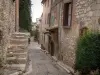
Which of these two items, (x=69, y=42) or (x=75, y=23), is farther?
(x=69, y=42)

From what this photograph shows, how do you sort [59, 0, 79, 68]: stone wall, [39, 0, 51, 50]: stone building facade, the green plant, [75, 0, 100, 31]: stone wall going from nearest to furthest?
1. the green plant
2. [75, 0, 100, 31]: stone wall
3. [59, 0, 79, 68]: stone wall
4. [39, 0, 51, 50]: stone building facade

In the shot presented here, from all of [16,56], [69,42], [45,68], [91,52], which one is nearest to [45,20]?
[69,42]

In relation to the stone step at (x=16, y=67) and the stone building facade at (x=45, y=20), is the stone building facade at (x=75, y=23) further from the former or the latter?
the stone building facade at (x=45, y=20)

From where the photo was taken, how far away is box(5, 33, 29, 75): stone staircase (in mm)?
9336

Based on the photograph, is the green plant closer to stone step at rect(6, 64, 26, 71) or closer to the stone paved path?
the stone paved path

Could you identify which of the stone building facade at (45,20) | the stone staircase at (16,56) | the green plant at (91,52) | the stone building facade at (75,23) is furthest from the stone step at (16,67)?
the stone building facade at (45,20)

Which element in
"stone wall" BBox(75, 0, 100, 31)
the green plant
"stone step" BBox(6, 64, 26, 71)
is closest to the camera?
the green plant

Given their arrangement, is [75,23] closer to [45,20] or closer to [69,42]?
[69,42]

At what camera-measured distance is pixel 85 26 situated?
9656mm

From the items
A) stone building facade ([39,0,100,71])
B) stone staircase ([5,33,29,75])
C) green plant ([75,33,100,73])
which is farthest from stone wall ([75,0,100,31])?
stone staircase ([5,33,29,75])

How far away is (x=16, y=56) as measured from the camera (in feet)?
35.0

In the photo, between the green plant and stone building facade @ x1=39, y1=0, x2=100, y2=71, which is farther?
stone building facade @ x1=39, y1=0, x2=100, y2=71

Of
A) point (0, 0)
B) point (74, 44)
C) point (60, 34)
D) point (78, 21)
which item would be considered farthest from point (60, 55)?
point (0, 0)

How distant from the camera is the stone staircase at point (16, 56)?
9.34 m
